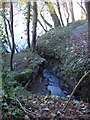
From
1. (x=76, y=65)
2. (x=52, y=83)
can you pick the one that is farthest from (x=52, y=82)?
(x=76, y=65)

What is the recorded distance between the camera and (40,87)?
4559 mm

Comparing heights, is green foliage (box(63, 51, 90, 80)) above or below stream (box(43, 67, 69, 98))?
above

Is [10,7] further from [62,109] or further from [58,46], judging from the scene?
[62,109]

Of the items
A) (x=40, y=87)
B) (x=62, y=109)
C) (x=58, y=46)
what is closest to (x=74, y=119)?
(x=62, y=109)

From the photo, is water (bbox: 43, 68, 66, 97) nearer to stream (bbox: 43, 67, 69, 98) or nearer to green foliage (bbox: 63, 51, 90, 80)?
stream (bbox: 43, 67, 69, 98)

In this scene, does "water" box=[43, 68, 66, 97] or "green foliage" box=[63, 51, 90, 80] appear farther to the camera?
"water" box=[43, 68, 66, 97]

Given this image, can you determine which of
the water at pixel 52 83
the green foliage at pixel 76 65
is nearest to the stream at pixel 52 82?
the water at pixel 52 83

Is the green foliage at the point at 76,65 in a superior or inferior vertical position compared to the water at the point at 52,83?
superior

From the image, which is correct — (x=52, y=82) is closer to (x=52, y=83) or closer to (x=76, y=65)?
(x=52, y=83)

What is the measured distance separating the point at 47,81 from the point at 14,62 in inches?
32.7

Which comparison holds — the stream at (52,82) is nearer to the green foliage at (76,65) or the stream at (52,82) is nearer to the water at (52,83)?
the water at (52,83)

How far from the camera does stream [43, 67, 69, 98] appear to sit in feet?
14.4

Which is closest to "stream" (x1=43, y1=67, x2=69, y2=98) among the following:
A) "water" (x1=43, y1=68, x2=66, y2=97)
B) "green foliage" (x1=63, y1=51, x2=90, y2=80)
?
"water" (x1=43, y1=68, x2=66, y2=97)

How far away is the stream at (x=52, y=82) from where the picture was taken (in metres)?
4.38
